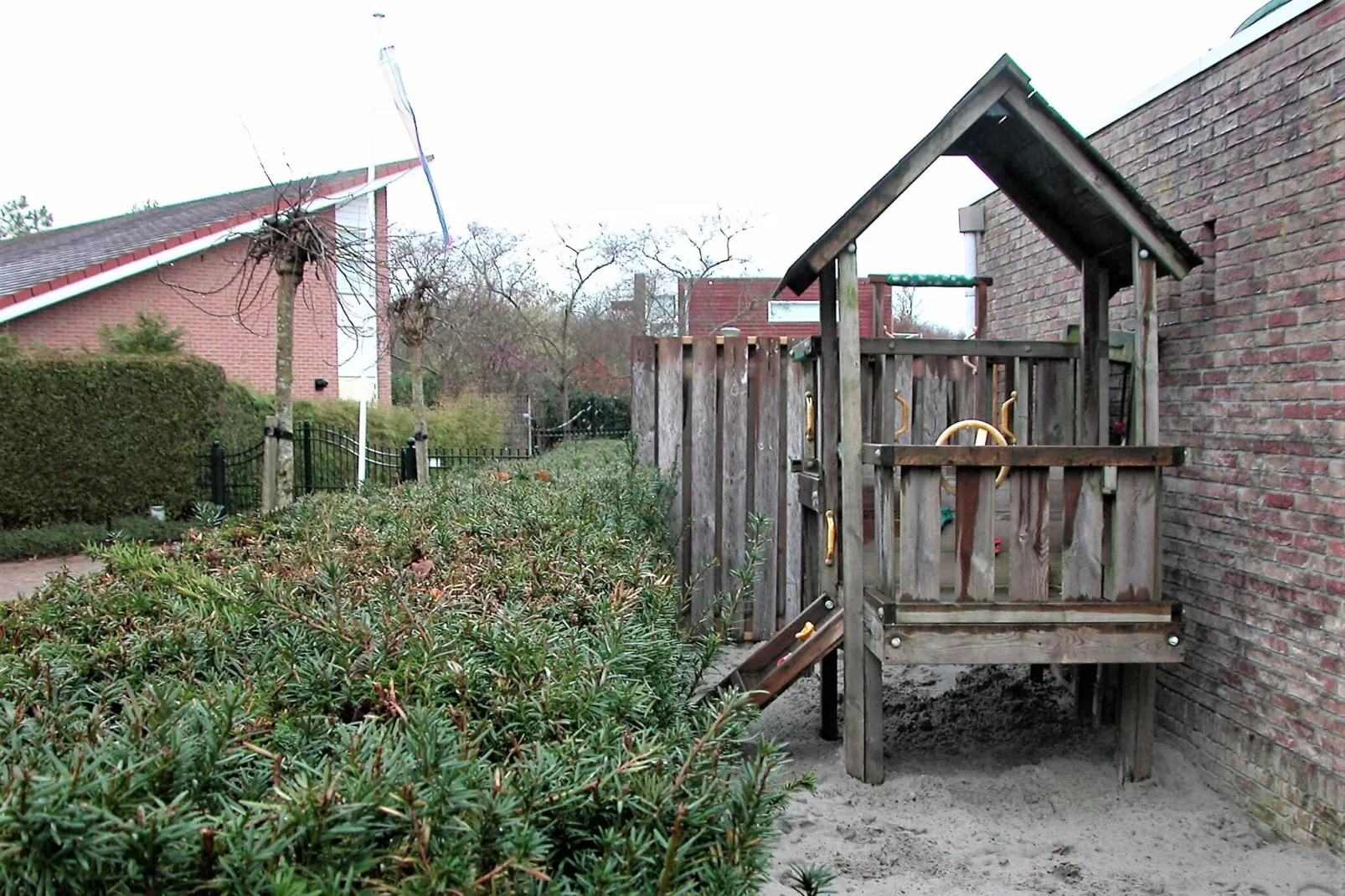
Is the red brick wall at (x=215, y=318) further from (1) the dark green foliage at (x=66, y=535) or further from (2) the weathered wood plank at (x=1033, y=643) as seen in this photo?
(2) the weathered wood plank at (x=1033, y=643)

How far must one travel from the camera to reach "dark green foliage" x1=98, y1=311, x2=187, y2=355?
14852mm

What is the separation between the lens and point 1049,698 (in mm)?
6281

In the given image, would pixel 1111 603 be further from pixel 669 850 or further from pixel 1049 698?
pixel 669 850

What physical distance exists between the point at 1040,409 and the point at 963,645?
1.83 meters

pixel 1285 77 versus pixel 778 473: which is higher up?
pixel 1285 77

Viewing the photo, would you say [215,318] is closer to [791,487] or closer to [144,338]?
[144,338]

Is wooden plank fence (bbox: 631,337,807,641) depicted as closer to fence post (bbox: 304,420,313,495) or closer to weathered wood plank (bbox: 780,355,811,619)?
weathered wood plank (bbox: 780,355,811,619)

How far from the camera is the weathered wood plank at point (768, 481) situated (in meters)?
8.20

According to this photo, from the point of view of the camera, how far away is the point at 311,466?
601 inches

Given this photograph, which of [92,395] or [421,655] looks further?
[92,395]

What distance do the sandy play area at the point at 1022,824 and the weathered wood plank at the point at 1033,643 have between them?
0.72 metres

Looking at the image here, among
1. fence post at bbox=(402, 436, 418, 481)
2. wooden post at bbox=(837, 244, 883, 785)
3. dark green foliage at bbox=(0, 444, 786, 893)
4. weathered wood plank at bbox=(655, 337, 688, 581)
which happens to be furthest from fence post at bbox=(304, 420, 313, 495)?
dark green foliage at bbox=(0, 444, 786, 893)

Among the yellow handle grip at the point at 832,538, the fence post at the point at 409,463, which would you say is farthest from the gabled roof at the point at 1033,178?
the fence post at the point at 409,463

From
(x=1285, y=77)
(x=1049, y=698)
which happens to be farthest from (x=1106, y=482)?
(x=1049, y=698)
